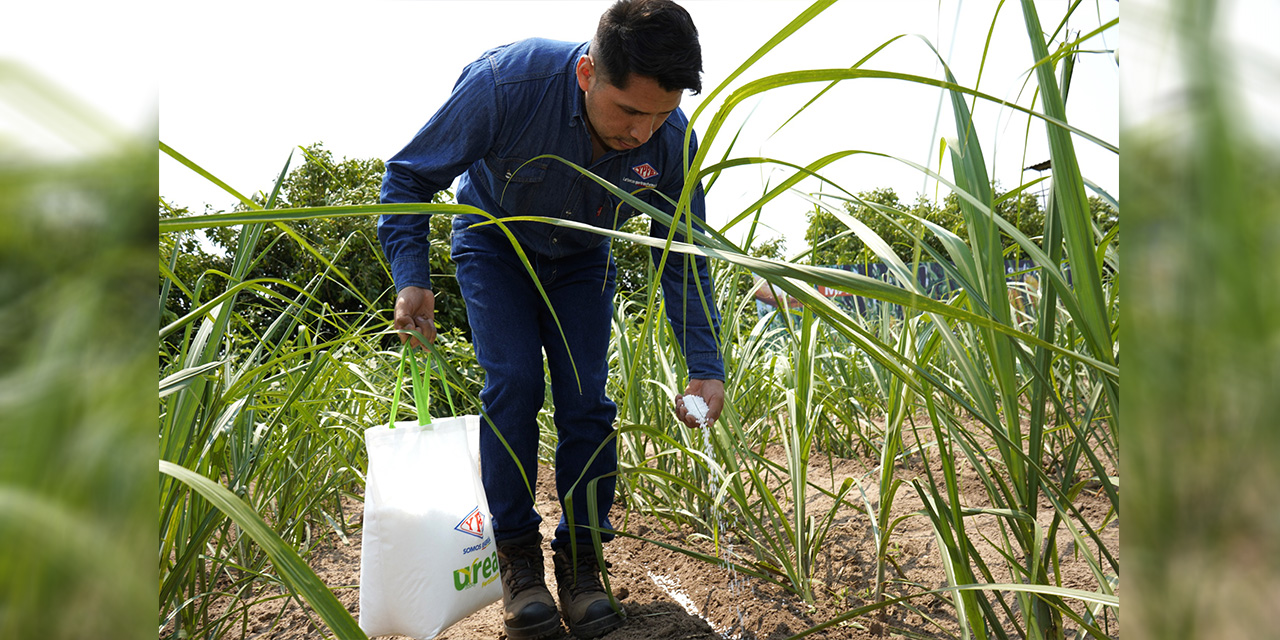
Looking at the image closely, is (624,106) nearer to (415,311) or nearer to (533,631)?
(415,311)

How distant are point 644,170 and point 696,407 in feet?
1.83

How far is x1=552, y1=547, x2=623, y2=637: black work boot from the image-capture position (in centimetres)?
135

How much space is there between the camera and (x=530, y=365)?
4.88 feet

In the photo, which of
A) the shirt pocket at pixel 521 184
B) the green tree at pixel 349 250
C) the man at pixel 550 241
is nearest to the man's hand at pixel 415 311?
the man at pixel 550 241

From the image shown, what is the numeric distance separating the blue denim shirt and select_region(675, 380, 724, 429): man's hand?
1.0 inches

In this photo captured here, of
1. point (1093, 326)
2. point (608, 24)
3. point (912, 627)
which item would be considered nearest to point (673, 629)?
point (912, 627)

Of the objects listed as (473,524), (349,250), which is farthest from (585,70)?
(349,250)

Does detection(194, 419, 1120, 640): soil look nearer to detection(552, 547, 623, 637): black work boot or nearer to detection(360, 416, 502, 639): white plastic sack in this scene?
detection(552, 547, 623, 637): black work boot
